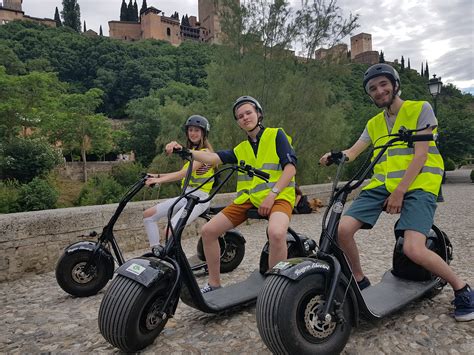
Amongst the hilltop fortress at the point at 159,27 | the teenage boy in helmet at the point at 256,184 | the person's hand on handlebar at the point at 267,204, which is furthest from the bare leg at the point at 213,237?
the hilltop fortress at the point at 159,27

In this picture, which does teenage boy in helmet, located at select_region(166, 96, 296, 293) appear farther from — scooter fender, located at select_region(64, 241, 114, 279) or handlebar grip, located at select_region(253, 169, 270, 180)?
scooter fender, located at select_region(64, 241, 114, 279)

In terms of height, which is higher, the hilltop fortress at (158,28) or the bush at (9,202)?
the hilltop fortress at (158,28)

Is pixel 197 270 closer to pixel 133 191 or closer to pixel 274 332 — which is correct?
pixel 133 191

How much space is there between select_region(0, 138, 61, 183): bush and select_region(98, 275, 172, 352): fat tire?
2238 cm

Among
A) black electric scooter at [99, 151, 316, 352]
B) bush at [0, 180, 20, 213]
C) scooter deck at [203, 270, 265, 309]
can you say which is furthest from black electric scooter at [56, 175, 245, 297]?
bush at [0, 180, 20, 213]

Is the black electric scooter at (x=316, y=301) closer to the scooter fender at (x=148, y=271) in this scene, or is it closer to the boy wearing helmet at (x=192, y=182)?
the scooter fender at (x=148, y=271)

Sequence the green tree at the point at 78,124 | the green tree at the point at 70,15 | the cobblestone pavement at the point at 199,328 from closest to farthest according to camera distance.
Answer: the cobblestone pavement at the point at 199,328, the green tree at the point at 78,124, the green tree at the point at 70,15

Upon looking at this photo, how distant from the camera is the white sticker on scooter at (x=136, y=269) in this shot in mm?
2695

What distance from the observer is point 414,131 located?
109 inches

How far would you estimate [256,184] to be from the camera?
360 cm

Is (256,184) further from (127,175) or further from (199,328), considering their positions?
(127,175)

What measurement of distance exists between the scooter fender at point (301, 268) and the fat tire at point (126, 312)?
2.91 ft

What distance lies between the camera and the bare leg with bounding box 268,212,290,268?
3.18 meters

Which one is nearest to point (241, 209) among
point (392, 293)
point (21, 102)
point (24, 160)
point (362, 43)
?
point (392, 293)
